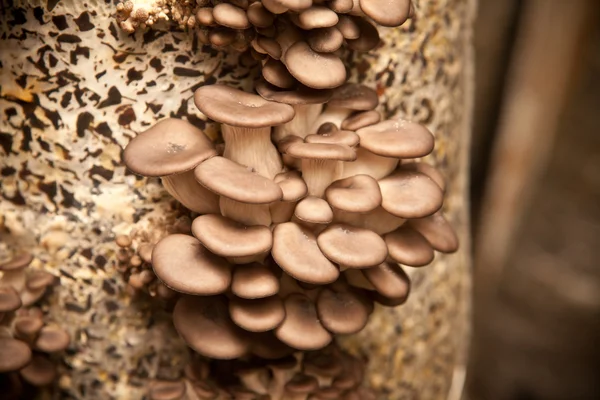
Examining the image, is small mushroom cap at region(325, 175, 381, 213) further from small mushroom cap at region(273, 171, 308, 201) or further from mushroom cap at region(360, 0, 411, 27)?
mushroom cap at region(360, 0, 411, 27)

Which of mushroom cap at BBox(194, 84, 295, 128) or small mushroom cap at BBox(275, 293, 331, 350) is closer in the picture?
mushroom cap at BBox(194, 84, 295, 128)

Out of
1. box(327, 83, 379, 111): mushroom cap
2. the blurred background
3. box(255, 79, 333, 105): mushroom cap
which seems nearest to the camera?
box(255, 79, 333, 105): mushroom cap

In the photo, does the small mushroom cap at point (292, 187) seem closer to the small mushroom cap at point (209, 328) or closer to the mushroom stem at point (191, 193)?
the mushroom stem at point (191, 193)

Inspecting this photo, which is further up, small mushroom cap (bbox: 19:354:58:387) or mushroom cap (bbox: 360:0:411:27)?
mushroom cap (bbox: 360:0:411:27)

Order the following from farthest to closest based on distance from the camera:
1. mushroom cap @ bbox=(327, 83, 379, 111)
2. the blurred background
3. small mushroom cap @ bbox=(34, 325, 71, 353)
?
the blurred background
small mushroom cap @ bbox=(34, 325, 71, 353)
mushroom cap @ bbox=(327, 83, 379, 111)

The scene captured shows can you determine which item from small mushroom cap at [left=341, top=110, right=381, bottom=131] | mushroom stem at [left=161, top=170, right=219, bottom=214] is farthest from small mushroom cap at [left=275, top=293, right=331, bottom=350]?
small mushroom cap at [left=341, top=110, right=381, bottom=131]

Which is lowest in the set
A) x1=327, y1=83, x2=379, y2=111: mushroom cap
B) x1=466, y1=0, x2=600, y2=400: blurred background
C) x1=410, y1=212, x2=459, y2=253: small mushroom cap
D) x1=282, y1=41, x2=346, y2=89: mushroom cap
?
x1=466, y1=0, x2=600, y2=400: blurred background

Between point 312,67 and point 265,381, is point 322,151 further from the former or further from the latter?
point 265,381
